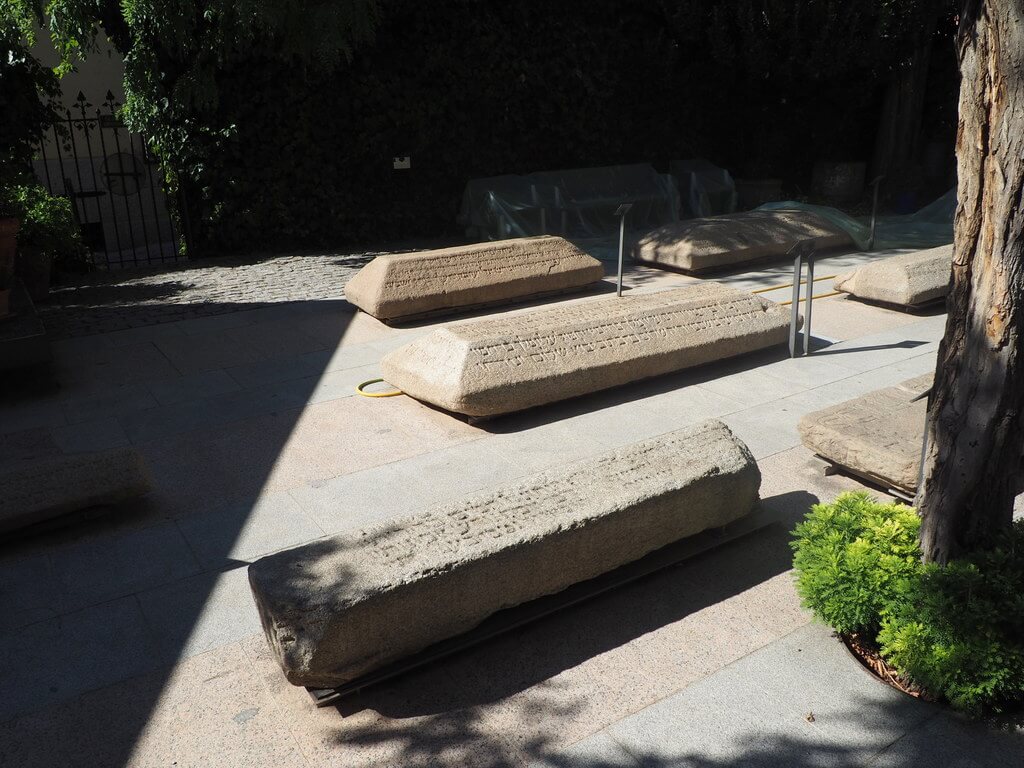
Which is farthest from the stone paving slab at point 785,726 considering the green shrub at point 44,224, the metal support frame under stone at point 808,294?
the green shrub at point 44,224

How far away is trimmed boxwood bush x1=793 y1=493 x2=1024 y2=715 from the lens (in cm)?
335

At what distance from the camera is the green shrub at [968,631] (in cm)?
334

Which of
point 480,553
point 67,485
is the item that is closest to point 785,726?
point 480,553

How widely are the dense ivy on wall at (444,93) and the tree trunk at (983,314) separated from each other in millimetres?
9541

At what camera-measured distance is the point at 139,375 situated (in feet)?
25.3

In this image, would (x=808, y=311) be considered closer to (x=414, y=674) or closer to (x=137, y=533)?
(x=414, y=674)

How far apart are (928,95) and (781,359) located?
1104cm

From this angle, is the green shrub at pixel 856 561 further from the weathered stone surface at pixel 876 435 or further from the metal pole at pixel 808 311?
the metal pole at pixel 808 311

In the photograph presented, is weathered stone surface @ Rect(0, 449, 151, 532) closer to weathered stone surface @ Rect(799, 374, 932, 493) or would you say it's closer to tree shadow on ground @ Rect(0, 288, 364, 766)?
tree shadow on ground @ Rect(0, 288, 364, 766)

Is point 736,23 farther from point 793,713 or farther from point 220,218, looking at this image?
point 793,713

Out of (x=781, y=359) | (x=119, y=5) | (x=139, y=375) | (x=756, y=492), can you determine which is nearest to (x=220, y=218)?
(x=119, y=5)

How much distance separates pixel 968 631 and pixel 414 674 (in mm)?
2200

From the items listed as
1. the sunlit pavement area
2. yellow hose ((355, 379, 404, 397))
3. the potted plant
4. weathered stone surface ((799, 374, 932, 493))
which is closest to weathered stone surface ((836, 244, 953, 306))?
the sunlit pavement area

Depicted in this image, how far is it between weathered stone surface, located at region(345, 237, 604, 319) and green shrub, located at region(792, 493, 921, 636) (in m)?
5.81
